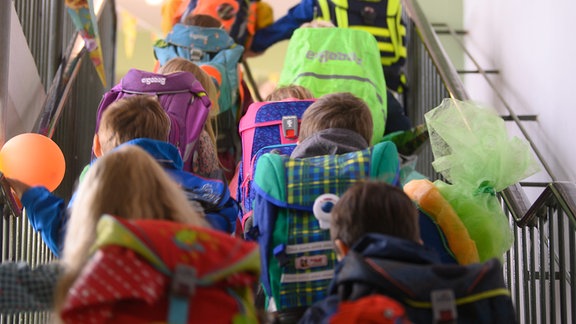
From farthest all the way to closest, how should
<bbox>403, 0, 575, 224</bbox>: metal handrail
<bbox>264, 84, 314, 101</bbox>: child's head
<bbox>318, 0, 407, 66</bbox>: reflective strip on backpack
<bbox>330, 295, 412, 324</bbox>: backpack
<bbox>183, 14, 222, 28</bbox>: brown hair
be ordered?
<bbox>318, 0, 407, 66</bbox>: reflective strip on backpack < <bbox>183, 14, 222, 28</bbox>: brown hair < <bbox>264, 84, 314, 101</bbox>: child's head < <bbox>403, 0, 575, 224</bbox>: metal handrail < <bbox>330, 295, 412, 324</bbox>: backpack

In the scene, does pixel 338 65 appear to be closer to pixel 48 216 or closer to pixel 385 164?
pixel 385 164

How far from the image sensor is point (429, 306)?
2.98m

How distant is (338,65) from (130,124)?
9.19 ft

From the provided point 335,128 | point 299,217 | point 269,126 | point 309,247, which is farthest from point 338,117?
point 269,126

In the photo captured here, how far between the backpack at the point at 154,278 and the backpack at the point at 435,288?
340mm

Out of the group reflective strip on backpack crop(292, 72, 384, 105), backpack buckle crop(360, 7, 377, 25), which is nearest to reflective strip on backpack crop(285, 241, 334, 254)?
reflective strip on backpack crop(292, 72, 384, 105)

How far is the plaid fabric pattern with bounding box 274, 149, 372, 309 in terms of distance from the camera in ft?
12.5

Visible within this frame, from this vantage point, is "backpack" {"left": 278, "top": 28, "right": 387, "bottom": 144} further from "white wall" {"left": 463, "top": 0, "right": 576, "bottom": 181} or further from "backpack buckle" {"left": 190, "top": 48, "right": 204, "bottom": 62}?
"white wall" {"left": 463, "top": 0, "right": 576, "bottom": 181}

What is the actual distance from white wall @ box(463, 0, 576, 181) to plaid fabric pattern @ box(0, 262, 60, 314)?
3810 millimetres

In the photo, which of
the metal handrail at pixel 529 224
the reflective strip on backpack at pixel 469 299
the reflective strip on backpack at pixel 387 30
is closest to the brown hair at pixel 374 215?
the reflective strip on backpack at pixel 469 299

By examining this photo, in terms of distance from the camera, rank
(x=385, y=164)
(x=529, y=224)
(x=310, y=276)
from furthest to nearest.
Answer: (x=529, y=224), (x=385, y=164), (x=310, y=276)

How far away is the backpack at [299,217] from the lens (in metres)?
3.81

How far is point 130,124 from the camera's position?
4016mm

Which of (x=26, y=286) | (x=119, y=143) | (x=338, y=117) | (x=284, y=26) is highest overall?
(x=26, y=286)
